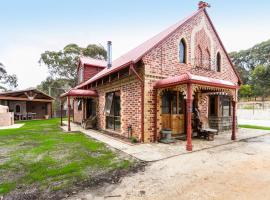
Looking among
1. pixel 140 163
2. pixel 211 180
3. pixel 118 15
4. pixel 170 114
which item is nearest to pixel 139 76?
pixel 170 114

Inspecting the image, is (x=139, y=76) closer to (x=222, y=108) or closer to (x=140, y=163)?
(x=140, y=163)

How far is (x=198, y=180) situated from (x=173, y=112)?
486 centimetres

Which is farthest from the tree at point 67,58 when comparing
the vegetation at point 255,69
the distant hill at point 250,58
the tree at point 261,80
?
the distant hill at point 250,58

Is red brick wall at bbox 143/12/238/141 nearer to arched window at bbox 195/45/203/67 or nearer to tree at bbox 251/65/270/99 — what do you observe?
arched window at bbox 195/45/203/67

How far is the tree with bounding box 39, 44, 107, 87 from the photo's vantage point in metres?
31.1

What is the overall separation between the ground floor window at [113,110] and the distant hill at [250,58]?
51446 millimetres

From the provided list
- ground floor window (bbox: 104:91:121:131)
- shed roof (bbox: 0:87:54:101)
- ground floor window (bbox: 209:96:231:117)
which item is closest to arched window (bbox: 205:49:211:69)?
ground floor window (bbox: 209:96:231:117)

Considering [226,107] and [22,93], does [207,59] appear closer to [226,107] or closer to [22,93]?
[226,107]

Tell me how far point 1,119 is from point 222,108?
1720 cm

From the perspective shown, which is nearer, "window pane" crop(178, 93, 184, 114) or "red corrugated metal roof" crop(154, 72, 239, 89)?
"red corrugated metal roof" crop(154, 72, 239, 89)

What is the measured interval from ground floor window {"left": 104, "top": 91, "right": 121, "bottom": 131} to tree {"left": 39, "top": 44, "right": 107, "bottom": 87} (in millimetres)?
23315

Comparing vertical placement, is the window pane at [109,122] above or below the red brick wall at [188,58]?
below

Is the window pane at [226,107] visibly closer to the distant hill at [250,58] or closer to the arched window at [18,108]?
the arched window at [18,108]

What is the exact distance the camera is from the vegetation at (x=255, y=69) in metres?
39.8
